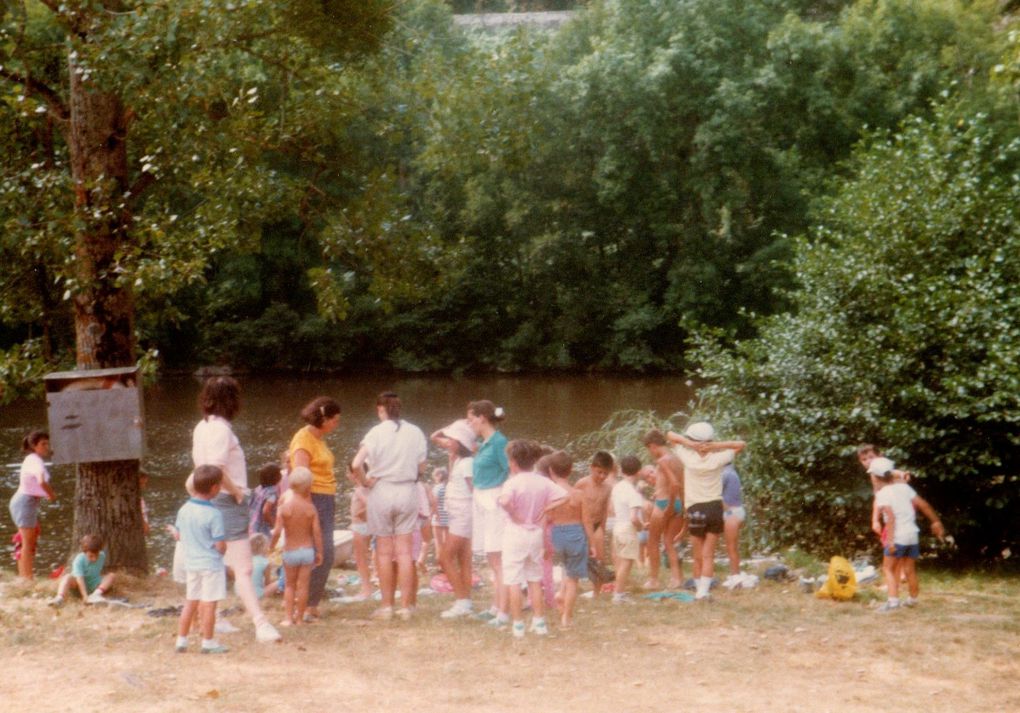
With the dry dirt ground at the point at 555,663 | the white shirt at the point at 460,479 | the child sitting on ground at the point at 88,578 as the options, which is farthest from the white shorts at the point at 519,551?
the child sitting on ground at the point at 88,578

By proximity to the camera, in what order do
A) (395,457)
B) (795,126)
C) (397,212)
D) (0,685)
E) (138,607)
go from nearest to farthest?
(0,685)
(395,457)
(138,607)
(397,212)
(795,126)

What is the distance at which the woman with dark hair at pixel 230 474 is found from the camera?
321 inches

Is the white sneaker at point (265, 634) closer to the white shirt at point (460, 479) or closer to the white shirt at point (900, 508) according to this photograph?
the white shirt at point (460, 479)

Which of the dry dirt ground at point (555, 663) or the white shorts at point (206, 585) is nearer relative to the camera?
the dry dirt ground at point (555, 663)

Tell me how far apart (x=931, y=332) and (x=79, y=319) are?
892 cm

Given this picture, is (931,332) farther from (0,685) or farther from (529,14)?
(529,14)

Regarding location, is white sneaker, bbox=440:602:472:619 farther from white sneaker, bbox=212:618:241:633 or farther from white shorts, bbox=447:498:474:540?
white sneaker, bbox=212:618:241:633

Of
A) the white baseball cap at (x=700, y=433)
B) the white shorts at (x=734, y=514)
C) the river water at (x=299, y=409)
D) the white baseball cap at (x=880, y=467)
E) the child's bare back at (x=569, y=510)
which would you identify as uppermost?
the white baseball cap at (x=700, y=433)

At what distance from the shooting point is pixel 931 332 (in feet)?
44.1

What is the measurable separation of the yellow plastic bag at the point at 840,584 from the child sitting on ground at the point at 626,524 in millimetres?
1598

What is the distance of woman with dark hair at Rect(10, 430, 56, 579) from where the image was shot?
12.1 meters

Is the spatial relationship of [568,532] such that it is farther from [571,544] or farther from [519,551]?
[519,551]

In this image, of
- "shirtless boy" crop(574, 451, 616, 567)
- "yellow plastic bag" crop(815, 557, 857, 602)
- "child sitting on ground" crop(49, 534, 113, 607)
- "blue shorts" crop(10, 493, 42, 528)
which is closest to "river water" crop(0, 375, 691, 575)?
"blue shorts" crop(10, 493, 42, 528)

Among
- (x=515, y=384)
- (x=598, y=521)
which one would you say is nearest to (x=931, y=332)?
(x=598, y=521)
